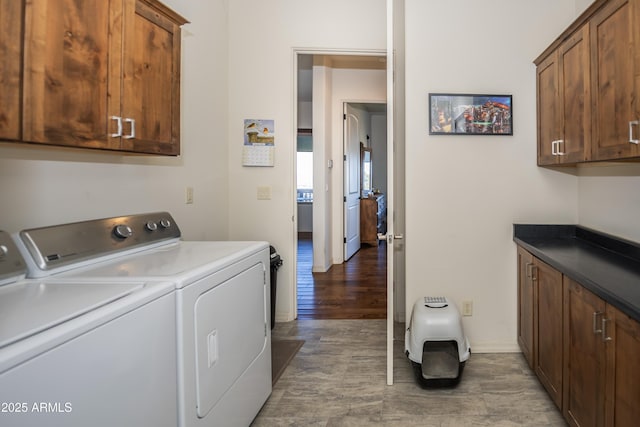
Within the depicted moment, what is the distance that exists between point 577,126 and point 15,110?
8.16 feet

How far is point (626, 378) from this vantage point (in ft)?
4.28

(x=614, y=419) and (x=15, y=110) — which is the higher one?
(x=15, y=110)

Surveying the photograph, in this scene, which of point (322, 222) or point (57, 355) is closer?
point (57, 355)

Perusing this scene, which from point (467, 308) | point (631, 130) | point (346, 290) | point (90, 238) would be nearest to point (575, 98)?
point (631, 130)

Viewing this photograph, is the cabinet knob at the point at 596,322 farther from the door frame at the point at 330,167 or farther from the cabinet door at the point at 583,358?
the door frame at the point at 330,167

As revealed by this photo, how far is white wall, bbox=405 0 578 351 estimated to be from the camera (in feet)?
8.73

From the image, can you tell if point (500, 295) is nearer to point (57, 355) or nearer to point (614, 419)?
point (614, 419)

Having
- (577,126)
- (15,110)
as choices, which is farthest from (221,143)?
(577,126)

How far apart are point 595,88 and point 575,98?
21 centimetres

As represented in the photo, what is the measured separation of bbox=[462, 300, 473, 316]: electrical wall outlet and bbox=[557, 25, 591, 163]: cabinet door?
3.63ft

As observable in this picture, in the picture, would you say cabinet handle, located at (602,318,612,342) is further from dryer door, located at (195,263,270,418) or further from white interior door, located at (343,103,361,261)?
white interior door, located at (343,103,361,261)

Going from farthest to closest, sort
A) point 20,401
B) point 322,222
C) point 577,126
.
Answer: point 322,222 < point 577,126 < point 20,401

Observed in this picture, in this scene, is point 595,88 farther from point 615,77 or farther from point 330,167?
point 330,167

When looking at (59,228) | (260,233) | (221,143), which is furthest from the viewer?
(260,233)
